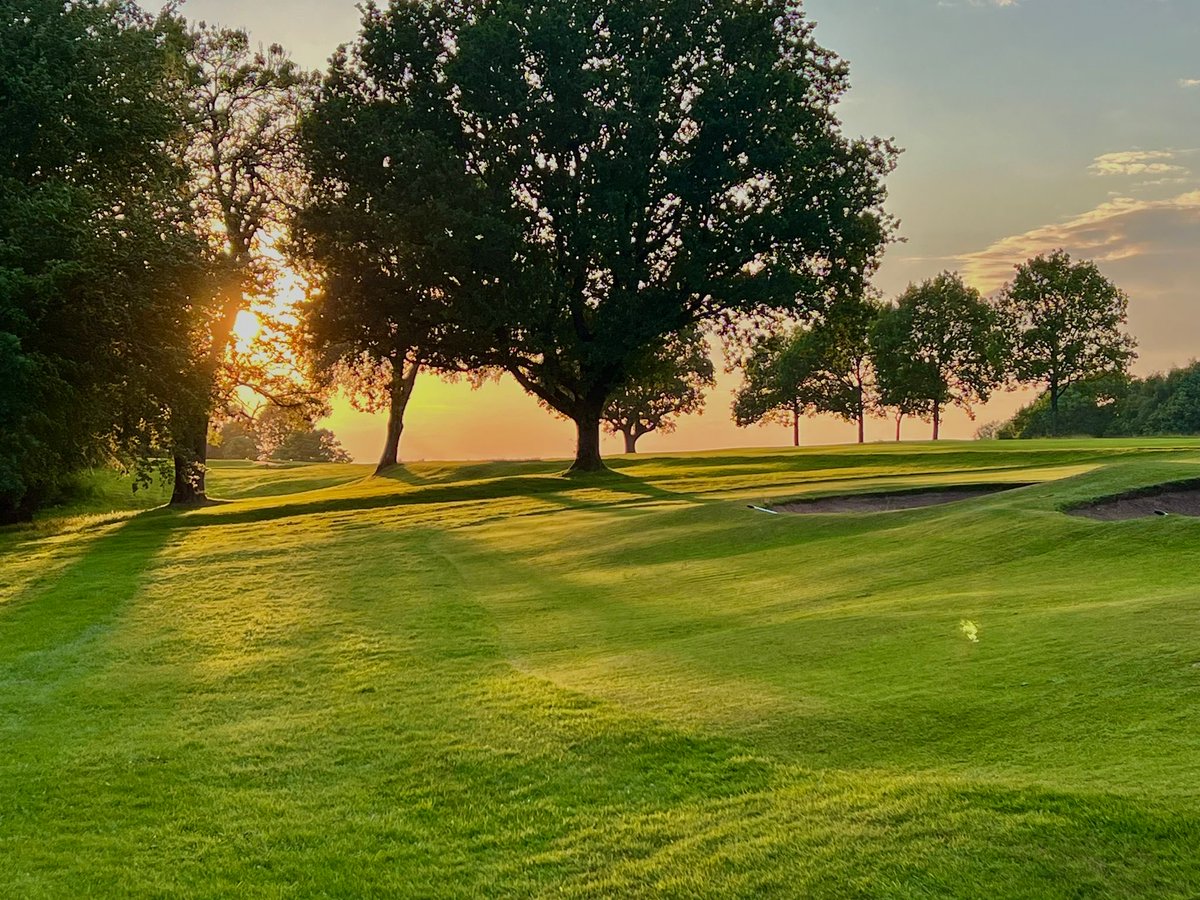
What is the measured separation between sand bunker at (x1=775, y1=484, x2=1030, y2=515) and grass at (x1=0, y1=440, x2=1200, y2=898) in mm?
4549

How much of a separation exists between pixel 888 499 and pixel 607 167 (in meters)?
16.9

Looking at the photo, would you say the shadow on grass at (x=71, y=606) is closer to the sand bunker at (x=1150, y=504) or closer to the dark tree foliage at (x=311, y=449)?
the sand bunker at (x=1150, y=504)

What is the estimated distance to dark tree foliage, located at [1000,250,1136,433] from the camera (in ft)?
223

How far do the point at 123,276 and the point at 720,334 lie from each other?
22.6 meters

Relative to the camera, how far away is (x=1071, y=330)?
68375 millimetres

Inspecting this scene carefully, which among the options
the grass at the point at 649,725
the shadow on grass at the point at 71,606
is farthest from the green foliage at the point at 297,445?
the grass at the point at 649,725

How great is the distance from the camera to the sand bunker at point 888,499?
21.4 metres

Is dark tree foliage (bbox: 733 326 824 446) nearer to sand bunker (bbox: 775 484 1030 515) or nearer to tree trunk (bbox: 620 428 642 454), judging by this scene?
tree trunk (bbox: 620 428 642 454)

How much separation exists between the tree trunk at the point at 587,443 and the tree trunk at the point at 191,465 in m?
14.6

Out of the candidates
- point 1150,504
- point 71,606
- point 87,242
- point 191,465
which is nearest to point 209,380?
point 191,465

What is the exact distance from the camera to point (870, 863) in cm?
500

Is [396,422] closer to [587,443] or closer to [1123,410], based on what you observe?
[587,443]

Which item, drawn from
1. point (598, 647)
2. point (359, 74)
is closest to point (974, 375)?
point (359, 74)

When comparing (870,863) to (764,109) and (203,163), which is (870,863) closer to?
(764,109)
